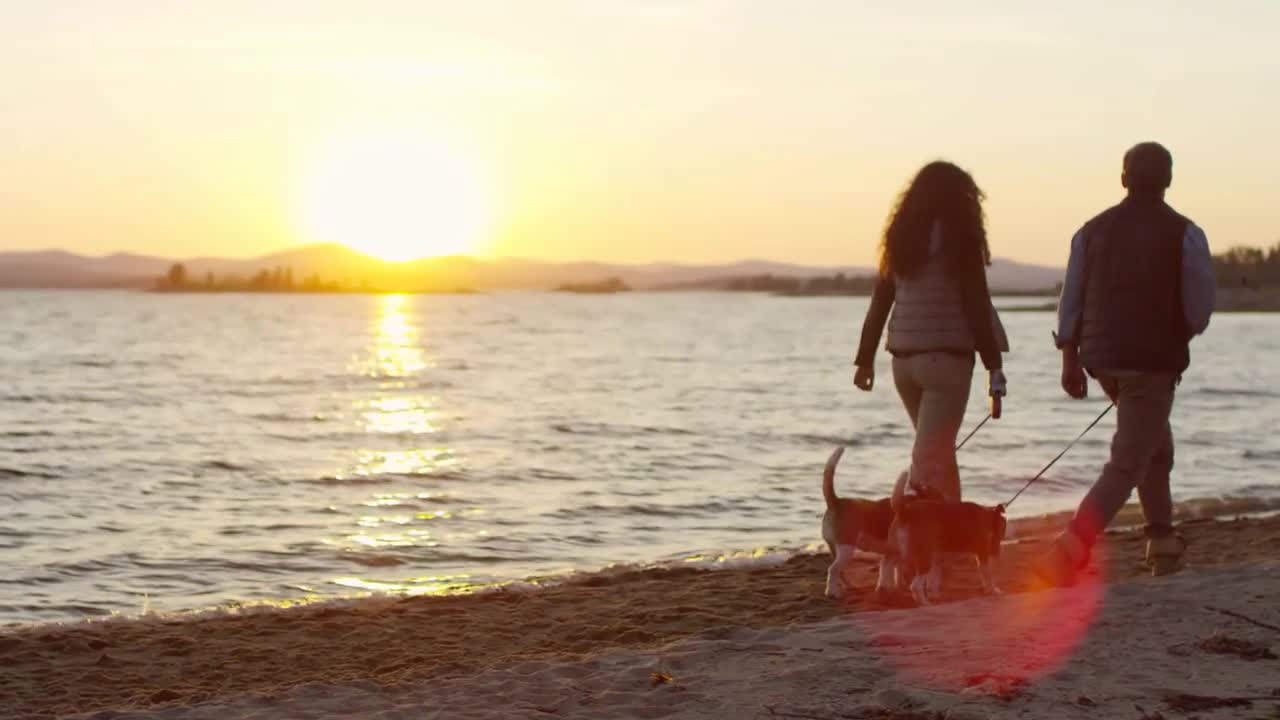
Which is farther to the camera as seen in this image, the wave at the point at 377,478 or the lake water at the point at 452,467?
the wave at the point at 377,478

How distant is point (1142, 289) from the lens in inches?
250

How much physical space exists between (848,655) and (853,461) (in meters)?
10.6

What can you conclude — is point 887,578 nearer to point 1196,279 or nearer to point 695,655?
point 695,655

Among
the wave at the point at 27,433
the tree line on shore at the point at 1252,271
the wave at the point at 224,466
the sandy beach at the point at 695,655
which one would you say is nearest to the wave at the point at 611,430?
the wave at the point at 224,466

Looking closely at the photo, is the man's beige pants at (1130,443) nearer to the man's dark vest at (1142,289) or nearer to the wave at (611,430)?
the man's dark vest at (1142,289)

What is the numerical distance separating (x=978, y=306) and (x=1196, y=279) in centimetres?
103

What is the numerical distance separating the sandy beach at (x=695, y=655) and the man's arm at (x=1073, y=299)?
118cm

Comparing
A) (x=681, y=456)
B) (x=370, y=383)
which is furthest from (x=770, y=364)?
(x=681, y=456)

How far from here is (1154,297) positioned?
6.34m

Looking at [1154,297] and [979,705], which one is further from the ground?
[1154,297]

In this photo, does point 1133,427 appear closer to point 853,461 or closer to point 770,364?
point 853,461

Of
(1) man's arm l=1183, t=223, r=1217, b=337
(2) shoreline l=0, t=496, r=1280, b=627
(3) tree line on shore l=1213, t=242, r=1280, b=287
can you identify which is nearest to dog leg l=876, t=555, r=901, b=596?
(2) shoreline l=0, t=496, r=1280, b=627

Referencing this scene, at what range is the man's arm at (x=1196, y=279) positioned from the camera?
6270 mm

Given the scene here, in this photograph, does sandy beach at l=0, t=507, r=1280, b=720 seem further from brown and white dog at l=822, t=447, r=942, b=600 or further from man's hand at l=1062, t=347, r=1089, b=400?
man's hand at l=1062, t=347, r=1089, b=400
